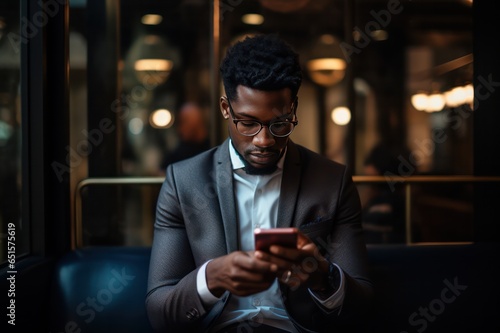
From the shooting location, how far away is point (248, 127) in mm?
1824

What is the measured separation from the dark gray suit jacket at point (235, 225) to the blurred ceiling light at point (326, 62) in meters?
4.07

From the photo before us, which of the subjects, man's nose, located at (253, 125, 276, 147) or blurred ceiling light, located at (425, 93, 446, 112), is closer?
man's nose, located at (253, 125, 276, 147)

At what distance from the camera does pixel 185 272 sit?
1891mm

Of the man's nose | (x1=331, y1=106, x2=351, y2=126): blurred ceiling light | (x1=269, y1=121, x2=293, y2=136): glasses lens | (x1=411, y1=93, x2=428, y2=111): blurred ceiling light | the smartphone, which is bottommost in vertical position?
the smartphone

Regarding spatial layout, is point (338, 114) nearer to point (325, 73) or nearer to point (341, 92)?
point (341, 92)

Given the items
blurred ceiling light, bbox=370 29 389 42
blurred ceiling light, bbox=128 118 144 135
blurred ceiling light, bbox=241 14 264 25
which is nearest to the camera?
blurred ceiling light, bbox=128 118 144 135

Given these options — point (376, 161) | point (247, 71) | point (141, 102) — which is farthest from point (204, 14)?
point (247, 71)

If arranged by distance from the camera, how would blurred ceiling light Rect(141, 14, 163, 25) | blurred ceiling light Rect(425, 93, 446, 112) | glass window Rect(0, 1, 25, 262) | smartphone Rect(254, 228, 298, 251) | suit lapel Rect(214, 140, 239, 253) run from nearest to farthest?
smartphone Rect(254, 228, 298, 251) → suit lapel Rect(214, 140, 239, 253) → glass window Rect(0, 1, 25, 262) → blurred ceiling light Rect(141, 14, 163, 25) → blurred ceiling light Rect(425, 93, 446, 112)

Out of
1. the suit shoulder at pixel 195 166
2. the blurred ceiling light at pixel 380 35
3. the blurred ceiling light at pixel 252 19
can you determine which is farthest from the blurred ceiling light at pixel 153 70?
the suit shoulder at pixel 195 166

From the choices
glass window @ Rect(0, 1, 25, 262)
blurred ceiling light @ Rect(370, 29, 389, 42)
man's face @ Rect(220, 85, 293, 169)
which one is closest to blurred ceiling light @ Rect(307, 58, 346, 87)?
blurred ceiling light @ Rect(370, 29, 389, 42)

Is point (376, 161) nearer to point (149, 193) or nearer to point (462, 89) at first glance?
point (462, 89)

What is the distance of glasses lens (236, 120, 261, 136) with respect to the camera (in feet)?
5.95

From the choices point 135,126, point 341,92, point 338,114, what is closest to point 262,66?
point 135,126

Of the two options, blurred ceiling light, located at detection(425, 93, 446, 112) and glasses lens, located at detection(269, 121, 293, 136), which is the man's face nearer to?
glasses lens, located at detection(269, 121, 293, 136)
